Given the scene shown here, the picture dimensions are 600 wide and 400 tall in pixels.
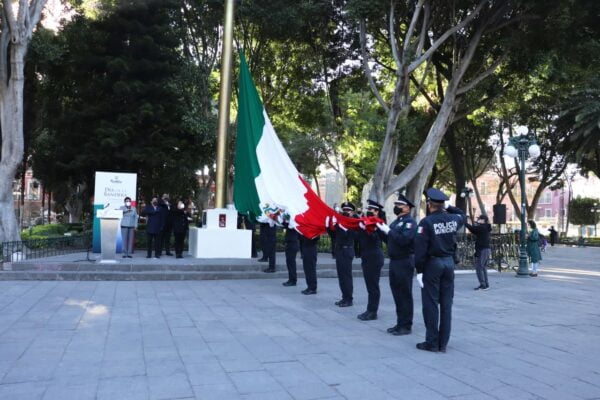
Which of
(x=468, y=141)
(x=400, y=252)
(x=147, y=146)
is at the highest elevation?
(x=468, y=141)

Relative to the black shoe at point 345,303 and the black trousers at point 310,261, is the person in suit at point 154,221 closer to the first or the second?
the black trousers at point 310,261


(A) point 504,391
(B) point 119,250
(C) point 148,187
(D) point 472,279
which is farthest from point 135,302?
(C) point 148,187

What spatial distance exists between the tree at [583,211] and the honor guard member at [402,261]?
49774 millimetres

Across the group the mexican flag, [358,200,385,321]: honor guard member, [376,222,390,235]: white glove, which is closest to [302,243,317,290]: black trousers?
the mexican flag

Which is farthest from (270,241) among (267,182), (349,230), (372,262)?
(372,262)

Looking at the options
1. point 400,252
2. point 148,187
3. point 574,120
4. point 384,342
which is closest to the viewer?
point 384,342

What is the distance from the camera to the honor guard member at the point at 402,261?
7.16 meters

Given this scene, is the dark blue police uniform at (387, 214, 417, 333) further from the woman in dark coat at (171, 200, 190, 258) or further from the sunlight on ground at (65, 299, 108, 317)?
the woman in dark coat at (171, 200, 190, 258)

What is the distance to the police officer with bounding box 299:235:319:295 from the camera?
35.0 feet

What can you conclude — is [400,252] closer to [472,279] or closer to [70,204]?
[472,279]

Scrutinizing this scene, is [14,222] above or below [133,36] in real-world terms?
below

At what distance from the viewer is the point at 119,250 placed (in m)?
16.8

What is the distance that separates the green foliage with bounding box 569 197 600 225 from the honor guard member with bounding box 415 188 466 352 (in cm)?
5054

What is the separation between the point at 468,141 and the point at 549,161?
829cm
